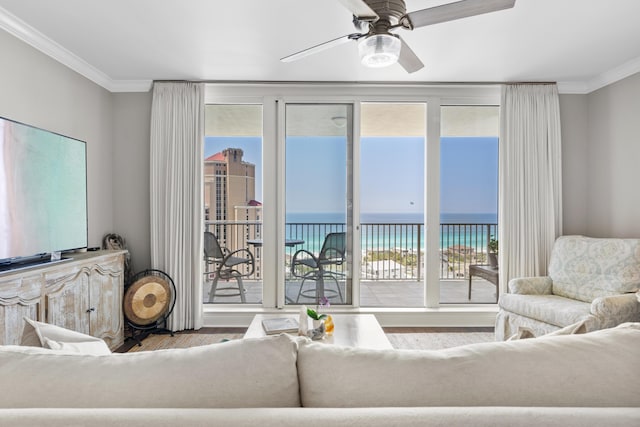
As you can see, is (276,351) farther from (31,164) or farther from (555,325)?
(555,325)

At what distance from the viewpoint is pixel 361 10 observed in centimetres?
171

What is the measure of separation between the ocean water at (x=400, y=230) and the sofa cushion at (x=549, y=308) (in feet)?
3.44

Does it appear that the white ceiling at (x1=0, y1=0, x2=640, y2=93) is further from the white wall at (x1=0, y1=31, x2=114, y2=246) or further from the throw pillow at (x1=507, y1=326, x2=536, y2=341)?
the throw pillow at (x1=507, y1=326, x2=536, y2=341)

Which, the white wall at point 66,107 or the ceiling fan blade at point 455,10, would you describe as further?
the white wall at point 66,107

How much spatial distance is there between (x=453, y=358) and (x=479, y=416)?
0.50 feet

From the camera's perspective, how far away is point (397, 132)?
5688mm

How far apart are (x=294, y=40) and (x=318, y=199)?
1.69 meters

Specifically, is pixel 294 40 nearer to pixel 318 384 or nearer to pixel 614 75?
pixel 318 384

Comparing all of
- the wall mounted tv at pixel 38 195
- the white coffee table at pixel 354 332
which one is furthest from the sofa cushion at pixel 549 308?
the wall mounted tv at pixel 38 195

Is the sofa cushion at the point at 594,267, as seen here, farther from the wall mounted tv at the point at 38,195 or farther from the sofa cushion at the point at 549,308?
the wall mounted tv at the point at 38,195

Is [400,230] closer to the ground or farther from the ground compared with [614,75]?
closer to the ground

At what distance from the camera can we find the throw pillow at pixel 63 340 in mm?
1151

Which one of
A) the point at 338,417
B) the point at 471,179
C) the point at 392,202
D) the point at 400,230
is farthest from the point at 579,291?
the point at 392,202

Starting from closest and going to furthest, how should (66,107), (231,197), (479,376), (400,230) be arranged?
(479,376), (66,107), (231,197), (400,230)
